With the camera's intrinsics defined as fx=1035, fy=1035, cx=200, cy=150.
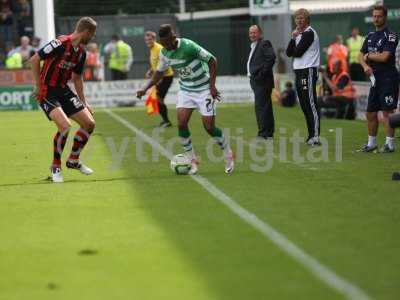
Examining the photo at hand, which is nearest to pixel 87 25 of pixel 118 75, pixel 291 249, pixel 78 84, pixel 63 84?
pixel 63 84

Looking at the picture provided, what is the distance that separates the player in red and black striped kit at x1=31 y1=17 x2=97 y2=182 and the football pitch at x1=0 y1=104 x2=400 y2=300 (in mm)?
494

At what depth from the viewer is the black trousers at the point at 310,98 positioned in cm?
1650

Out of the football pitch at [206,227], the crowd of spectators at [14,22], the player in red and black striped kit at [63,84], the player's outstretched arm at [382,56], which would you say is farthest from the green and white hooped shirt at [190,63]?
the crowd of spectators at [14,22]

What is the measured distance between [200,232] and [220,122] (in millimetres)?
13982

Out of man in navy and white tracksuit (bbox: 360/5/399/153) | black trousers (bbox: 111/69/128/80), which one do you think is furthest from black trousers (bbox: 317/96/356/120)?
black trousers (bbox: 111/69/128/80)

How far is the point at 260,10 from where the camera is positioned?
27.2 m

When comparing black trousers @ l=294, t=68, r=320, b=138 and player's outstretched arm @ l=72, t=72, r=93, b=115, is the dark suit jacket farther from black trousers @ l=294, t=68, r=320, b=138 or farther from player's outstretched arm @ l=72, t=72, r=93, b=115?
player's outstretched arm @ l=72, t=72, r=93, b=115

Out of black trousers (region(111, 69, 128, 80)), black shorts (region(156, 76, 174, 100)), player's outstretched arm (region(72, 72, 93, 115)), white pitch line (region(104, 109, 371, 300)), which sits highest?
player's outstretched arm (region(72, 72, 93, 115))

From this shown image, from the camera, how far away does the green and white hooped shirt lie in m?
12.5

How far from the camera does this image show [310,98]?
16609 millimetres

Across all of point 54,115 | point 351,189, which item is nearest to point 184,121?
point 54,115

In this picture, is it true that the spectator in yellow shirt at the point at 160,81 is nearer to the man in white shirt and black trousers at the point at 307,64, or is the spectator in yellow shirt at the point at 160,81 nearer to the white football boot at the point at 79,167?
the man in white shirt and black trousers at the point at 307,64

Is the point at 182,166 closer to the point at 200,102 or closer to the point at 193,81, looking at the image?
the point at 200,102

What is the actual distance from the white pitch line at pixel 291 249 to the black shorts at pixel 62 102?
66.2 inches
